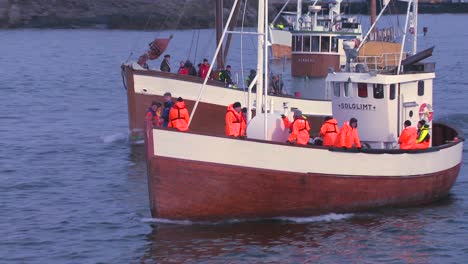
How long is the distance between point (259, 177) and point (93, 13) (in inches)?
4850

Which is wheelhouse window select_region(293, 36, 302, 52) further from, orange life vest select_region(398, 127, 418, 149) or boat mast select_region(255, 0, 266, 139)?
boat mast select_region(255, 0, 266, 139)

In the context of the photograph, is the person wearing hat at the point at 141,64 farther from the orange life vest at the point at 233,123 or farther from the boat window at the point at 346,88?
the orange life vest at the point at 233,123

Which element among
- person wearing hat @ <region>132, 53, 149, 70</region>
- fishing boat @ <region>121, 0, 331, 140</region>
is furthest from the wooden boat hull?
person wearing hat @ <region>132, 53, 149, 70</region>

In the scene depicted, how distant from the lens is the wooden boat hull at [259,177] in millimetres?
23484

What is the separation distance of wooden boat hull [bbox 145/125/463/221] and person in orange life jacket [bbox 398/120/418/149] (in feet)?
1.10

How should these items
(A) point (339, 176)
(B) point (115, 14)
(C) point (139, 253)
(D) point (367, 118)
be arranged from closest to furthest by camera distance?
1. (C) point (139, 253)
2. (A) point (339, 176)
3. (D) point (367, 118)
4. (B) point (115, 14)

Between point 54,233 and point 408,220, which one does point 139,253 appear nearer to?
point 54,233

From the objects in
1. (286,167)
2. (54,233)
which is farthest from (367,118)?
(54,233)

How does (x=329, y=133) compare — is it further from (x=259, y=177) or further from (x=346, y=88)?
(x=346, y=88)

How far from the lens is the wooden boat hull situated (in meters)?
23.5

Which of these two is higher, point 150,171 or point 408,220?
point 150,171

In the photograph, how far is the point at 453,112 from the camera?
50.9 meters

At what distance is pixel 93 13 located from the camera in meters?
144

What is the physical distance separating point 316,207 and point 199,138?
3566 millimetres
